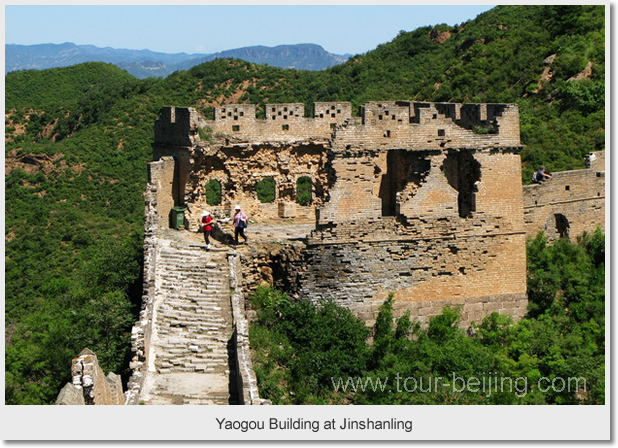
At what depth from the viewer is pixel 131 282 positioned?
753 inches

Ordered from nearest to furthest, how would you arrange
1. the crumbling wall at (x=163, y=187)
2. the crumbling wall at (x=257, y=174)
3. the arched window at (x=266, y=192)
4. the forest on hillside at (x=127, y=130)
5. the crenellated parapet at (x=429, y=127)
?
the crenellated parapet at (x=429, y=127), the forest on hillside at (x=127, y=130), the crumbling wall at (x=163, y=187), the crumbling wall at (x=257, y=174), the arched window at (x=266, y=192)

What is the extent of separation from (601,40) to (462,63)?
5737 mm

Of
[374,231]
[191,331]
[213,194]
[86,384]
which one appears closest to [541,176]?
[374,231]

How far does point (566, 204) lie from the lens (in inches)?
833

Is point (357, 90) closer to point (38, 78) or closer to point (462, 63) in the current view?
point (462, 63)

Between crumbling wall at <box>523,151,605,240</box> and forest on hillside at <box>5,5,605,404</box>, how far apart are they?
2.37 metres

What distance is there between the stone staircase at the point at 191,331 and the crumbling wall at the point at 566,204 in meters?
6.89

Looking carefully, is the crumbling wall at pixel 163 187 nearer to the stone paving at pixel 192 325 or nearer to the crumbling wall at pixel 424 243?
the stone paving at pixel 192 325

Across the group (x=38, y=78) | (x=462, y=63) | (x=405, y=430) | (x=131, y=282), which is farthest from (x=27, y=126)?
(x=405, y=430)

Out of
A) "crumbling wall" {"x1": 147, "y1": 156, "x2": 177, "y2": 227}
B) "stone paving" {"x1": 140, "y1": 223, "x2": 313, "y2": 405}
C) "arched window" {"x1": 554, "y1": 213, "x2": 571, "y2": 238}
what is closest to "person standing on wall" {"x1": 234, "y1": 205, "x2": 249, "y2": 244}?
"stone paving" {"x1": 140, "y1": 223, "x2": 313, "y2": 405}

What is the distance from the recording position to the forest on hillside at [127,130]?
62.4ft

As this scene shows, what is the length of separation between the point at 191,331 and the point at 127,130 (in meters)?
27.5

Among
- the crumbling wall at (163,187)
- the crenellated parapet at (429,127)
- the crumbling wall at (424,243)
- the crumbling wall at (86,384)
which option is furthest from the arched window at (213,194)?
the crumbling wall at (86,384)

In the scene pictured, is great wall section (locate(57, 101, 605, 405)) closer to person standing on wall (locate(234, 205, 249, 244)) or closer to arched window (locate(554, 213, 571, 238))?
person standing on wall (locate(234, 205, 249, 244))
